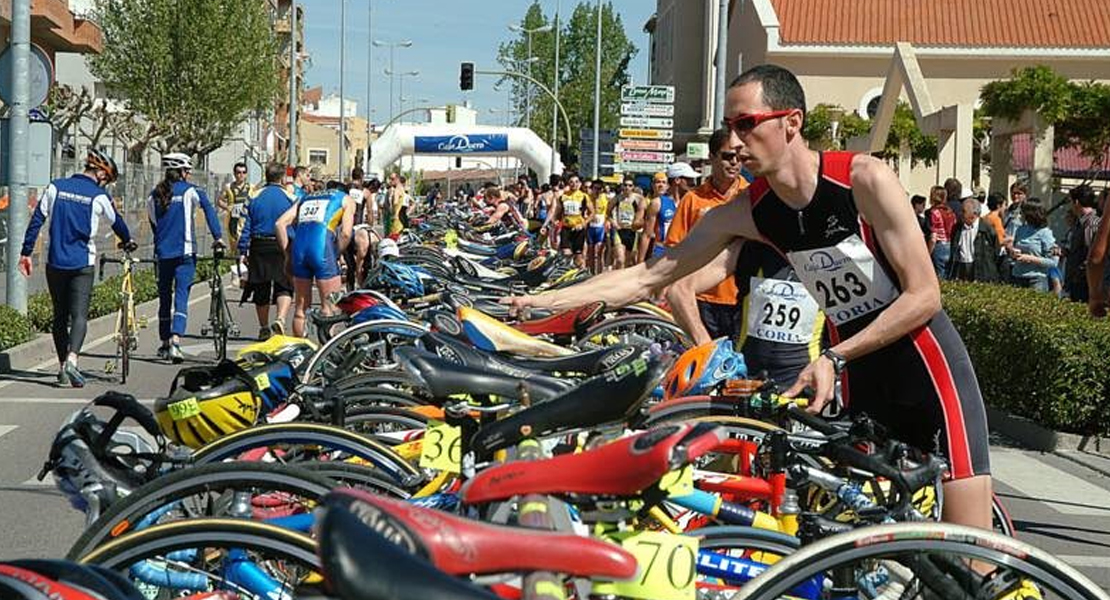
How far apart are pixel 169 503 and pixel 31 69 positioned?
1291cm

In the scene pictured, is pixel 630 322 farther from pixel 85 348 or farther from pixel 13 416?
pixel 85 348

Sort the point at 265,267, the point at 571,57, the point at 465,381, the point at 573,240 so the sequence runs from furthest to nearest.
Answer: the point at 571,57 < the point at 573,240 < the point at 265,267 < the point at 465,381

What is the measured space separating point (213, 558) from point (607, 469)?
1369 millimetres

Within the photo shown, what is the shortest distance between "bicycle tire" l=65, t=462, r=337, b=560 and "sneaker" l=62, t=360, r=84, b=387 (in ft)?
28.0

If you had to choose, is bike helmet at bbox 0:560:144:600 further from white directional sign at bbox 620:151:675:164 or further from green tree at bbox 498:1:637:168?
green tree at bbox 498:1:637:168

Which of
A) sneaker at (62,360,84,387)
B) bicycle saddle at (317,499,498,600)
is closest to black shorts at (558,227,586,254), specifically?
sneaker at (62,360,84,387)

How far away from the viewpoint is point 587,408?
3.91 meters

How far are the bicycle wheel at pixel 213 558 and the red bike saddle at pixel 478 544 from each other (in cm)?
119

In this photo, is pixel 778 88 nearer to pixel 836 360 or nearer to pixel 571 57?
pixel 836 360

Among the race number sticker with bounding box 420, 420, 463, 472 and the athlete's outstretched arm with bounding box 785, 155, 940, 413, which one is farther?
the race number sticker with bounding box 420, 420, 463, 472

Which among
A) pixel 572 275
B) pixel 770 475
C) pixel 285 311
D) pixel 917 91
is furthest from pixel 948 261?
pixel 770 475

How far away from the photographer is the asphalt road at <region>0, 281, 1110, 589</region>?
7348mm

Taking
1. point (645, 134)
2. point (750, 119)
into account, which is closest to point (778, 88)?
point (750, 119)

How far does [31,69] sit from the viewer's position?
1625 centimetres
